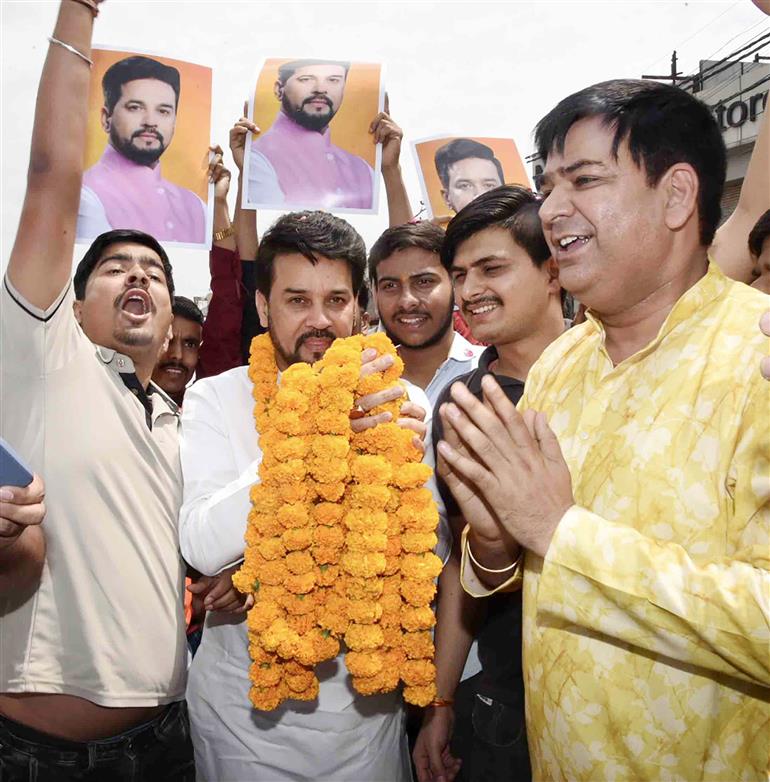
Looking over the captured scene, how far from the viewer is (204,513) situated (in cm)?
206

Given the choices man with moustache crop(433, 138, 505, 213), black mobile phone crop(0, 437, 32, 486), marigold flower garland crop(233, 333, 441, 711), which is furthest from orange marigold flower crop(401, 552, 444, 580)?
man with moustache crop(433, 138, 505, 213)

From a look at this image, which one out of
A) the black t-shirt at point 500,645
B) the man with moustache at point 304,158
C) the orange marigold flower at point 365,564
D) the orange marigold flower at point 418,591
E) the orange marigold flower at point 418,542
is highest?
the man with moustache at point 304,158

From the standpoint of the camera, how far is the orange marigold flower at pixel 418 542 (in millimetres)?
1955

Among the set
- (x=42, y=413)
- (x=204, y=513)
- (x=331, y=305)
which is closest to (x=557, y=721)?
(x=204, y=513)

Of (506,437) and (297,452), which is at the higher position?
(506,437)

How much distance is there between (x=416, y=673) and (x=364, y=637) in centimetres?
21

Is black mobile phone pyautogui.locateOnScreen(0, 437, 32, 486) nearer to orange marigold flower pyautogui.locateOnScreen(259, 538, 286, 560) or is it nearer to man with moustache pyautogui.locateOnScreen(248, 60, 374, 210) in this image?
orange marigold flower pyautogui.locateOnScreen(259, 538, 286, 560)

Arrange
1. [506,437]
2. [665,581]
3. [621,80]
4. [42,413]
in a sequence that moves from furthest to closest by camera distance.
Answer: [42,413] → [621,80] → [506,437] → [665,581]

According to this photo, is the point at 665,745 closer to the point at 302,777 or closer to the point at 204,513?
the point at 302,777

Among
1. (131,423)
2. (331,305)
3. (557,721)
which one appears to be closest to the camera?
(557,721)

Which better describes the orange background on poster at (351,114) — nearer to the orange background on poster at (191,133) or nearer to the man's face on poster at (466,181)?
the orange background on poster at (191,133)

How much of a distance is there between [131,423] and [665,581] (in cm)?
171

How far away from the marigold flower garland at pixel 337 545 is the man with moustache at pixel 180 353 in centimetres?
228

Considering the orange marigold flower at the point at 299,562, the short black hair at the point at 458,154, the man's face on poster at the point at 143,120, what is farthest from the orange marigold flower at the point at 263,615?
the short black hair at the point at 458,154
